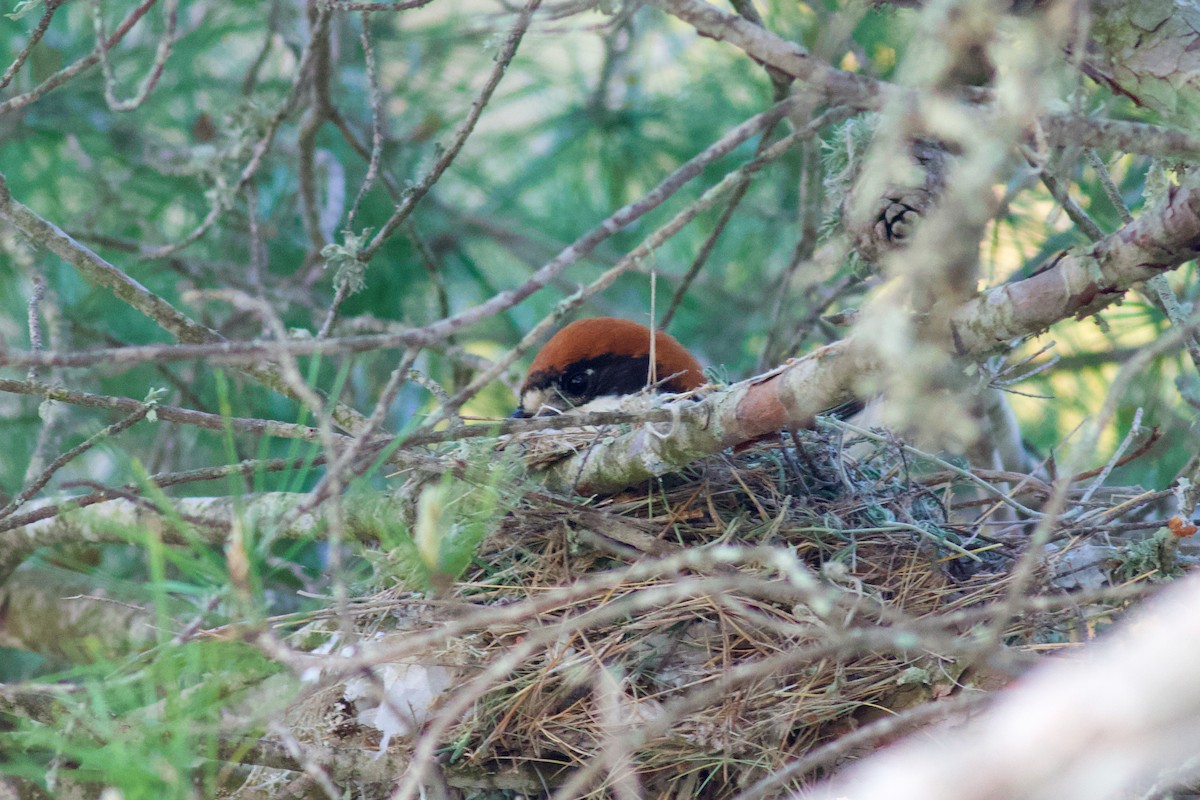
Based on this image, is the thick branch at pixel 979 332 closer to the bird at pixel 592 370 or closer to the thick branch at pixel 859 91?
the thick branch at pixel 859 91

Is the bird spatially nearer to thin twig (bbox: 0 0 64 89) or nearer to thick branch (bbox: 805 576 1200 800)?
thin twig (bbox: 0 0 64 89)

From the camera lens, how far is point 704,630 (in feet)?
7.41

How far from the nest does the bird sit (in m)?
0.74

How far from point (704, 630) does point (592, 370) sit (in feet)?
3.87

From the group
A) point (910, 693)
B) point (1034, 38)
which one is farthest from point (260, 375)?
point (1034, 38)

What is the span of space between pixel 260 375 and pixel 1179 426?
9.07 ft

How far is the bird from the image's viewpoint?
324 cm

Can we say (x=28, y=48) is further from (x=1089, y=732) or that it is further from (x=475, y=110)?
(x=1089, y=732)

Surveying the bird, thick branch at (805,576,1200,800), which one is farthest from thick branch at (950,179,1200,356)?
the bird

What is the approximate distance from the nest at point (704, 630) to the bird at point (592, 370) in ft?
2.43

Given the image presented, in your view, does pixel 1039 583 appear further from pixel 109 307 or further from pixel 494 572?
pixel 109 307

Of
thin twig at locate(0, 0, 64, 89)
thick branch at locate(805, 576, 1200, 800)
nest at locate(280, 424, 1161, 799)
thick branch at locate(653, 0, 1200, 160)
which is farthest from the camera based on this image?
thin twig at locate(0, 0, 64, 89)

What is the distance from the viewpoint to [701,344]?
4.60 m

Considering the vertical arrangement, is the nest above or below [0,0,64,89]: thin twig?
below
